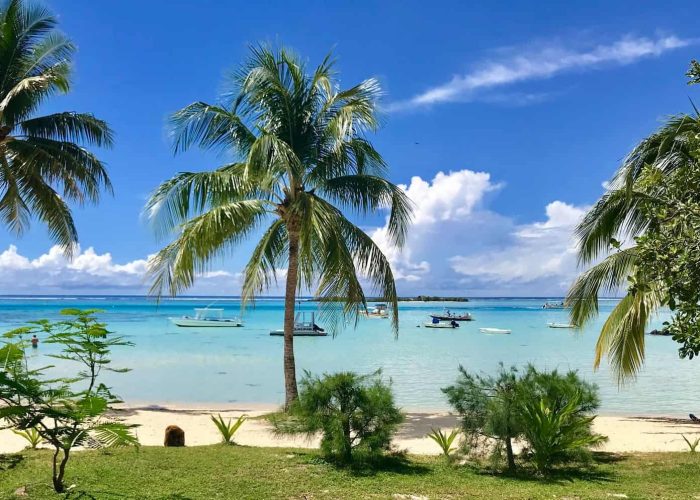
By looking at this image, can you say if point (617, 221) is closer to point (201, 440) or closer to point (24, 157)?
point (201, 440)

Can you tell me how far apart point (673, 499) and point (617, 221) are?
22.6 feet

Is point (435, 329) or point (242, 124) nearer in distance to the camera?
point (242, 124)

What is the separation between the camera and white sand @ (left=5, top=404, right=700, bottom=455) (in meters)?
9.53

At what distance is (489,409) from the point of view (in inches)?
269

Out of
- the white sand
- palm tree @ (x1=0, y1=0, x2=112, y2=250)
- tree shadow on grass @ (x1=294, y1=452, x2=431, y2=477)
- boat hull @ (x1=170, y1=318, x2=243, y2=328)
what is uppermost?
palm tree @ (x1=0, y1=0, x2=112, y2=250)

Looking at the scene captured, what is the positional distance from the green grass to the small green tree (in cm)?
43

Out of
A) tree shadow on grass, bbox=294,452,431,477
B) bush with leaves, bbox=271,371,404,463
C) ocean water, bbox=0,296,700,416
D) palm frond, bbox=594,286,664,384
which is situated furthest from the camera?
ocean water, bbox=0,296,700,416

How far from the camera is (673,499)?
18.6ft

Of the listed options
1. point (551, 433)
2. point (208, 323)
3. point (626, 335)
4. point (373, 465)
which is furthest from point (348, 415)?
point (208, 323)

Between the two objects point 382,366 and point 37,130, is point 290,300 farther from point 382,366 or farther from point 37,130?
point 382,366

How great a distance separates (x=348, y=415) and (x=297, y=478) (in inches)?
43.2

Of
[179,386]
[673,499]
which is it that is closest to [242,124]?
[673,499]

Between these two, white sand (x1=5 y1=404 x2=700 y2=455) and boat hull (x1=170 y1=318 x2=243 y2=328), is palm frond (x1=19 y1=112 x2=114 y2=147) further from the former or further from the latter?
boat hull (x1=170 y1=318 x2=243 y2=328)

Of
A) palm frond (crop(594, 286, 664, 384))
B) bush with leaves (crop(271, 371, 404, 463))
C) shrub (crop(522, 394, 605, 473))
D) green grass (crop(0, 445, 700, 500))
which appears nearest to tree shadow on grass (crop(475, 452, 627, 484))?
green grass (crop(0, 445, 700, 500))
